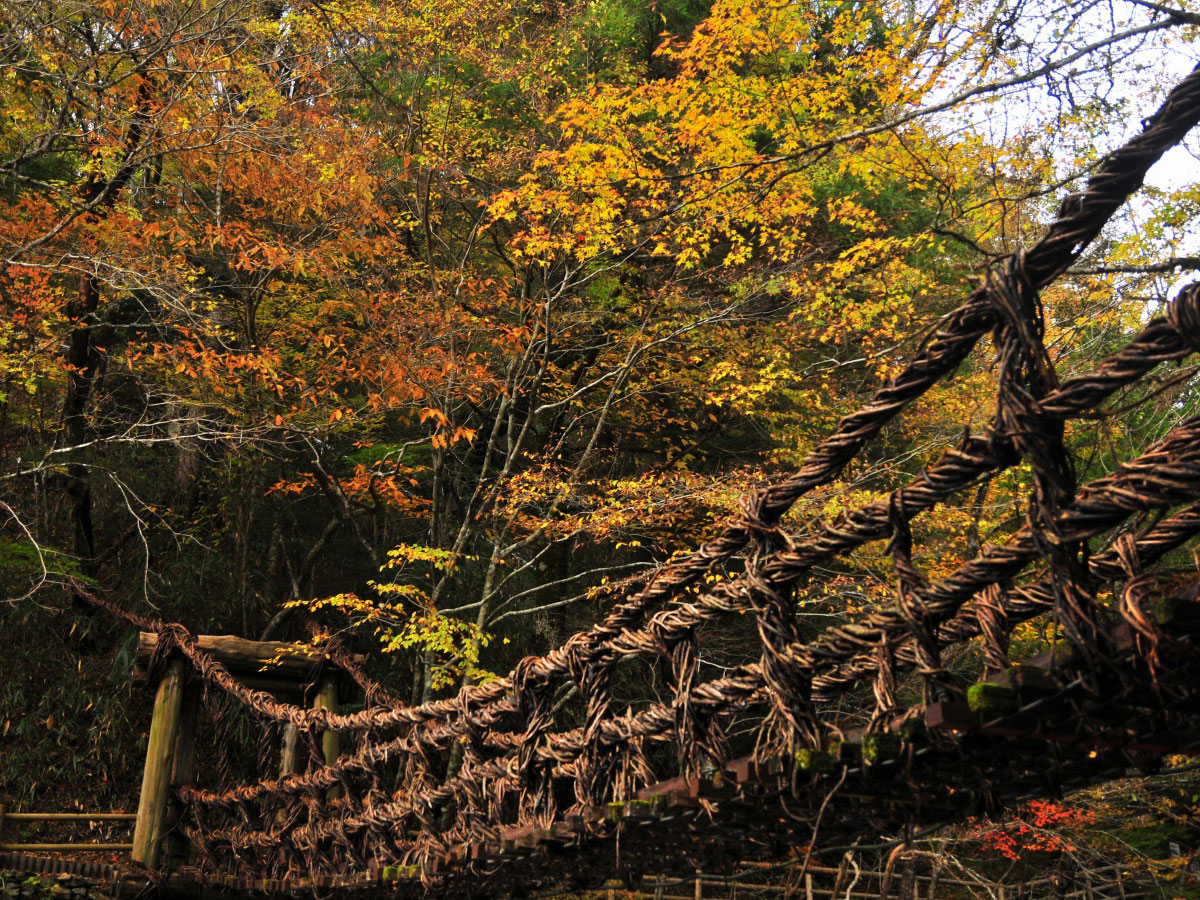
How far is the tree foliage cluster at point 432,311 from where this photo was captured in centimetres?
788

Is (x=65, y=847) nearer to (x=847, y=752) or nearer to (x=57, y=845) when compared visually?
(x=57, y=845)

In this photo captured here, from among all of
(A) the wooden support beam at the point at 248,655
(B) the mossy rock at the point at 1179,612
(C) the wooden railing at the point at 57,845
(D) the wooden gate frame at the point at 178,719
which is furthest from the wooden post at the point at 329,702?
(B) the mossy rock at the point at 1179,612

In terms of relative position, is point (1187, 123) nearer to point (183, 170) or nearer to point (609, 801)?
point (609, 801)

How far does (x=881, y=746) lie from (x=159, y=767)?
6300 millimetres

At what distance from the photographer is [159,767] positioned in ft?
22.9

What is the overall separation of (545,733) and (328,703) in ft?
12.9

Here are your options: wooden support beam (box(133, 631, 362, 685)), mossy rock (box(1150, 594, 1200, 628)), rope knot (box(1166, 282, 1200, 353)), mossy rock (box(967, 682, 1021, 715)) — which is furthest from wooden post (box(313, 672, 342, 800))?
rope knot (box(1166, 282, 1200, 353))

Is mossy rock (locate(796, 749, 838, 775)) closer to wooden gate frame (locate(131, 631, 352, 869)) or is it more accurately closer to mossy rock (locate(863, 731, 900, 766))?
mossy rock (locate(863, 731, 900, 766))

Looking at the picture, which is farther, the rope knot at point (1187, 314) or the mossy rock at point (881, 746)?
the mossy rock at point (881, 746)

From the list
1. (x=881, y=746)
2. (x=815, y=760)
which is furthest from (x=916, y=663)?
(x=815, y=760)

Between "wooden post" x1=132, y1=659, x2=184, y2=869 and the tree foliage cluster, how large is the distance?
1.31m

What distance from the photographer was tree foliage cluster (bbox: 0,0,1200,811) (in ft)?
25.9

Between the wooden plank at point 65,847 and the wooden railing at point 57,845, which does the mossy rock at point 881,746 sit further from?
the wooden plank at point 65,847

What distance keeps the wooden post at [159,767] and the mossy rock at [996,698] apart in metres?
6.50
